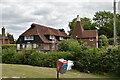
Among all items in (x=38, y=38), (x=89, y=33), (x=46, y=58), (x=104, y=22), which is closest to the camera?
(x=46, y=58)

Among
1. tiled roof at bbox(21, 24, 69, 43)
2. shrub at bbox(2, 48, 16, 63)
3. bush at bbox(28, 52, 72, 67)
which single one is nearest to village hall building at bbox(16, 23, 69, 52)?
tiled roof at bbox(21, 24, 69, 43)

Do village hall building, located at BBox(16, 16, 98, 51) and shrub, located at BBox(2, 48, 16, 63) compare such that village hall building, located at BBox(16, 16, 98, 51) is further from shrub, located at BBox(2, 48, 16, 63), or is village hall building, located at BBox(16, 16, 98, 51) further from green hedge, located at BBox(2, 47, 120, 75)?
green hedge, located at BBox(2, 47, 120, 75)

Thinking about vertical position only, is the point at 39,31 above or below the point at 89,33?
above

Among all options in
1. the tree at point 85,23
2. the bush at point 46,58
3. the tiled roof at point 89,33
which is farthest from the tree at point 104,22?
the bush at point 46,58

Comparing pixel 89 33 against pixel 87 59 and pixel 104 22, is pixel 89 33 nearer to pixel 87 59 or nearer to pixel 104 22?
pixel 104 22

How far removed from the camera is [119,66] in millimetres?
10875

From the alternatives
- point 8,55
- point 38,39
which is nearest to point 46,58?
point 8,55

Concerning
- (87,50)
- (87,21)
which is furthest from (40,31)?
(87,50)

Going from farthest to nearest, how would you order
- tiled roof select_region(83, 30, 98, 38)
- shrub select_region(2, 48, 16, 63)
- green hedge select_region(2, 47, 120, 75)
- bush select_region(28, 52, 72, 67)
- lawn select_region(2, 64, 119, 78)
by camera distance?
tiled roof select_region(83, 30, 98, 38)
shrub select_region(2, 48, 16, 63)
bush select_region(28, 52, 72, 67)
green hedge select_region(2, 47, 120, 75)
lawn select_region(2, 64, 119, 78)

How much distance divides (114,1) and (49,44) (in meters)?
24.4

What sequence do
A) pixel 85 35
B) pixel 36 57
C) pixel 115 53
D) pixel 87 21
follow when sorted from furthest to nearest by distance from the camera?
pixel 87 21
pixel 85 35
pixel 36 57
pixel 115 53

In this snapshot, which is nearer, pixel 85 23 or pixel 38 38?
pixel 38 38

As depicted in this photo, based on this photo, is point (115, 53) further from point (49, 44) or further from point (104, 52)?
point (49, 44)

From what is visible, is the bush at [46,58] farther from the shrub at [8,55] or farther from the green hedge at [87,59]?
the shrub at [8,55]
